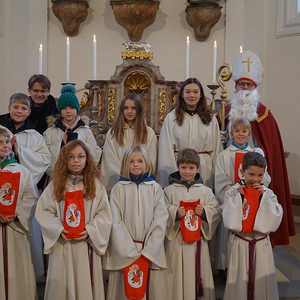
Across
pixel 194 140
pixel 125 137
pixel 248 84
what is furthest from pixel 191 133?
pixel 248 84

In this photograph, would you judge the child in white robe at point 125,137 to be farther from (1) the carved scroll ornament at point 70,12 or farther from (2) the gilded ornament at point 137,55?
(1) the carved scroll ornament at point 70,12

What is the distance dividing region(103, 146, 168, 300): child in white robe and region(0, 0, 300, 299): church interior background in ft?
11.2

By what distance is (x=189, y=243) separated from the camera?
376cm

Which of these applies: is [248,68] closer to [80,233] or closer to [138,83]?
[138,83]

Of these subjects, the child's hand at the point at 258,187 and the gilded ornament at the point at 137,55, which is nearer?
the child's hand at the point at 258,187

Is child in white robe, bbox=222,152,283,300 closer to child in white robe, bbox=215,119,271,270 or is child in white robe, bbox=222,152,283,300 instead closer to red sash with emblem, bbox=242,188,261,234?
red sash with emblem, bbox=242,188,261,234

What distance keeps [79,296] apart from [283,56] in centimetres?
514

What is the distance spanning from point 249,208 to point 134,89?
8.30 ft

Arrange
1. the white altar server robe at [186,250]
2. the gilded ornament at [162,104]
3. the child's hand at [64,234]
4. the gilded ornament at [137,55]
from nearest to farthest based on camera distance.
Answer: the child's hand at [64,234]
the white altar server robe at [186,250]
the gilded ornament at [137,55]
the gilded ornament at [162,104]

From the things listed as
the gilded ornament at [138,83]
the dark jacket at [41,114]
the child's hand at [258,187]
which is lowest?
the child's hand at [258,187]

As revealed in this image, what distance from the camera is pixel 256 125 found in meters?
4.86

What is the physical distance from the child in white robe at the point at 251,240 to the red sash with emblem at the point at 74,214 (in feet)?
4.02

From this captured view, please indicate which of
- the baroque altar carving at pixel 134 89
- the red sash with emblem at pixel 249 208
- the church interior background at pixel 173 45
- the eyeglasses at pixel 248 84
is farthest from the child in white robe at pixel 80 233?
the church interior background at pixel 173 45

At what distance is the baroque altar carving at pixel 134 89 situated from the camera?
5414mm
